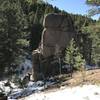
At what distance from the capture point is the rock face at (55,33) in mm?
47094

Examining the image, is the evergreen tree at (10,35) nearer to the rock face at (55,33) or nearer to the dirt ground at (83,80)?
the dirt ground at (83,80)

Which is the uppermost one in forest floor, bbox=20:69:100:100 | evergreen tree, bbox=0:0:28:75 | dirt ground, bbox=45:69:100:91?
evergreen tree, bbox=0:0:28:75

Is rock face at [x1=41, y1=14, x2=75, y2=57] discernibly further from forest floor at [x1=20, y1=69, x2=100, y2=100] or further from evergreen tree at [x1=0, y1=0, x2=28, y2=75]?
forest floor at [x1=20, y1=69, x2=100, y2=100]

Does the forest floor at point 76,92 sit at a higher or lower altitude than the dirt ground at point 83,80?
higher

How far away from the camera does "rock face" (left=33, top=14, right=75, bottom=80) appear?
155 ft

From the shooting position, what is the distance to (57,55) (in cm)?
4684


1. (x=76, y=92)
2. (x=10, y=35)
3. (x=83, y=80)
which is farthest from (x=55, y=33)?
(x=76, y=92)

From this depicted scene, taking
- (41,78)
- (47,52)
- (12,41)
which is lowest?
(41,78)

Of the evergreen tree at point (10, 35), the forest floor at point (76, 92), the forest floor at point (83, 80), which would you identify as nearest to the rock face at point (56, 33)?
the evergreen tree at point (10, 35)

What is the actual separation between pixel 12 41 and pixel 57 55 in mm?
20093

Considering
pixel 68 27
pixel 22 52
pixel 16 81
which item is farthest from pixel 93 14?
pixel 68 27

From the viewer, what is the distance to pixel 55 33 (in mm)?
47969

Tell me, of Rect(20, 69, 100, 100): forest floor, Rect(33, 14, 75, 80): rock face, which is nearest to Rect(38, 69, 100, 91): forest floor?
Rect(20, 69, 100, 100): forest floor

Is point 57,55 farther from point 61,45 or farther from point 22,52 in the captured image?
point 22,52
